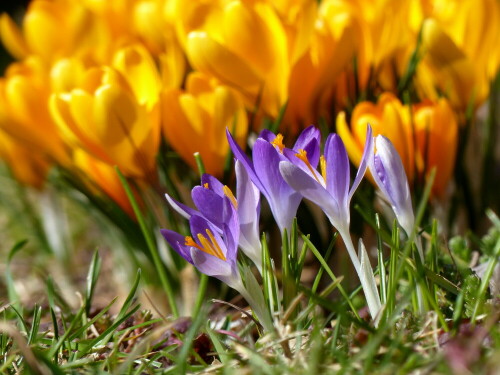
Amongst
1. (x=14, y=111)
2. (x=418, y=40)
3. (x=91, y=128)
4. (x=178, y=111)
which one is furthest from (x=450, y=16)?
(x=14, y=111)

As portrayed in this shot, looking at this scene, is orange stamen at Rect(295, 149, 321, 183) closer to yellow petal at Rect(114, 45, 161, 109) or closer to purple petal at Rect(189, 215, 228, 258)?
purple petal at Rect(189, 215, 228, 258)

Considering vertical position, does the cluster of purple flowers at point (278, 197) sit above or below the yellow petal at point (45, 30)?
below

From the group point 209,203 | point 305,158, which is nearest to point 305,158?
point 305,158

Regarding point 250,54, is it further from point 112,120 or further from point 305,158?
point 305,158

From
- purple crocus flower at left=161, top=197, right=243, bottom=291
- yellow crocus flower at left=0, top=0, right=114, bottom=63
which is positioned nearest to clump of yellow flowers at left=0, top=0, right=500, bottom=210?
yellow crocus flower at left=0, top=0, right=114, bottom=63

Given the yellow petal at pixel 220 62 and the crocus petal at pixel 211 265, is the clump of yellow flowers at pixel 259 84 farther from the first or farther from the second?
the crocus petal at pixel 211 265

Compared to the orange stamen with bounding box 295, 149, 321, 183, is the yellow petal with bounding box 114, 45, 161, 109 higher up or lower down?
higher up

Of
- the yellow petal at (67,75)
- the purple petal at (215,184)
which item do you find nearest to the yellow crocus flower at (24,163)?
the yellow petal at (67,75)
